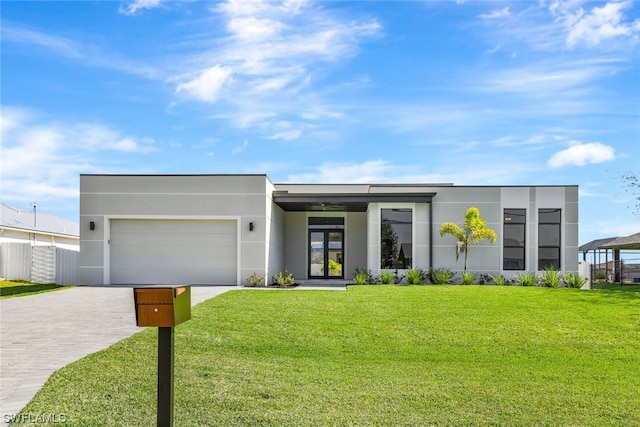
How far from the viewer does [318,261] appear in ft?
76.5

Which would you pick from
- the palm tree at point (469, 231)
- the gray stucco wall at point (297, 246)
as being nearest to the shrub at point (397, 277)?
the palm tree at point (469, 231)

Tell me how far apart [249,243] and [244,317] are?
26.0 ft

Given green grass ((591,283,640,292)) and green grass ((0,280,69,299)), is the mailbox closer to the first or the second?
green grass ((0,280,69,299))

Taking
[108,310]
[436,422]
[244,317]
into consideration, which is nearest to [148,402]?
[436,422]

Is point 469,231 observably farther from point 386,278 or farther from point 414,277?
point 386,278

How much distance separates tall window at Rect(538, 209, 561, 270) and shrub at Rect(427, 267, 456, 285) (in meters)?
3.47

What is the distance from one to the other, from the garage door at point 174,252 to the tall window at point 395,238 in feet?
17.8

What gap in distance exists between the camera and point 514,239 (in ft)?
65.4

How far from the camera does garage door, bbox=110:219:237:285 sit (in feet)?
61.0

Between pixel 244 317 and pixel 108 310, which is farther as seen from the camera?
pixel 108 310

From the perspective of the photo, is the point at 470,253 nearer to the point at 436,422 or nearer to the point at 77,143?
the point at 77,143

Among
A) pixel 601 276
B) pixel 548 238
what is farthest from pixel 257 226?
pixel 601 276

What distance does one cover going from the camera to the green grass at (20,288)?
663 inches

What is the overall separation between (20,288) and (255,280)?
849cm
